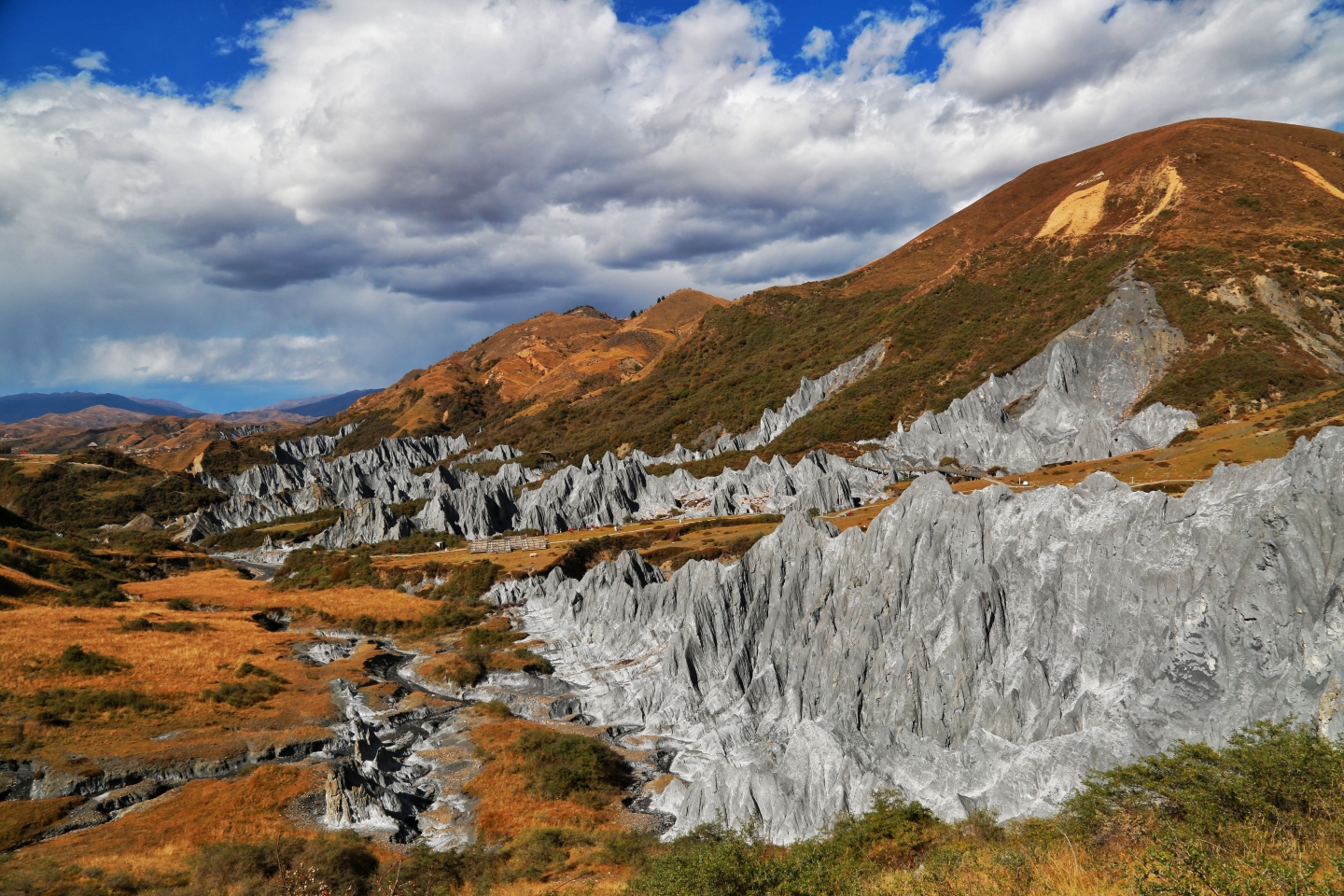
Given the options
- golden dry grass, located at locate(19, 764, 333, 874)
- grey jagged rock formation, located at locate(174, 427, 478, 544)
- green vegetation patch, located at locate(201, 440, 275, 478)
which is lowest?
golden dry grass, located at locate(19, 764, 333, 874)

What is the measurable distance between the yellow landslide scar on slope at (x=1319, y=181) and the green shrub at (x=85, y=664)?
6563 inches

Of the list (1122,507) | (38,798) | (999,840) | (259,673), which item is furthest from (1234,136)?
(38,798)

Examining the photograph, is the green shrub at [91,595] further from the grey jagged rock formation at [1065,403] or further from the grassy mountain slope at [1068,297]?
the grey jagged rock formation at [1065,403]

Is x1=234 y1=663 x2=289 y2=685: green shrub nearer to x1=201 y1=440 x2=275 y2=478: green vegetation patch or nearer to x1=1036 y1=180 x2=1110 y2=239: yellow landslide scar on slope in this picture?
x1=1036 y1=180 x2=1110 y2=239: yellow landslide scar on slope

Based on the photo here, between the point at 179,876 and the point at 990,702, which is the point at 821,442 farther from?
the point at 179,876

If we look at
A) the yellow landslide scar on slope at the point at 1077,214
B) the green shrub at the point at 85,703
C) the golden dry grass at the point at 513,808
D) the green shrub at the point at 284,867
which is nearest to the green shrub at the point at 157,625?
the green shrub at the point at 85,703

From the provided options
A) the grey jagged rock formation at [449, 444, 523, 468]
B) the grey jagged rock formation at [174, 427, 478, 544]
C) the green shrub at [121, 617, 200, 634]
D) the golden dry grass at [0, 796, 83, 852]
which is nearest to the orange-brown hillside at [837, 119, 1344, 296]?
the grey jagged rock formation at [449, 444, 523, 468]

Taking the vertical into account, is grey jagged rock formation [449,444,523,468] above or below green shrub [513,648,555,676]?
above

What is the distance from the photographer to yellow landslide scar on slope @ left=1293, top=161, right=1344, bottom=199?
109144mm

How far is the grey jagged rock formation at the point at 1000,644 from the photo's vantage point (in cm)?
2044

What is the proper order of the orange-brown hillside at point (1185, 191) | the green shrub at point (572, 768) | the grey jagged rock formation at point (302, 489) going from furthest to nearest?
the grey jagged rock formation at point (302, 489)
the orange-brown hillside at point (1185, 191)
the green shrub at point (572, 768)

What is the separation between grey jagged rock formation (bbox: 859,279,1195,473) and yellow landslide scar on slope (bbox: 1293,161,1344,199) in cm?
4180

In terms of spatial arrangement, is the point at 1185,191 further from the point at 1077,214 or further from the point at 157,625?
the point at 157,625

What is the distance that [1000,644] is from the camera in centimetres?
2692
